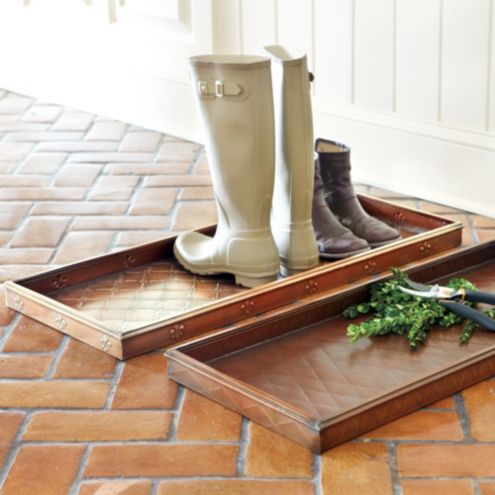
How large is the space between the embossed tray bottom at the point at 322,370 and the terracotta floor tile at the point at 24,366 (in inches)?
10.6

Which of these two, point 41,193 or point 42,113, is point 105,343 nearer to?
point 41,193

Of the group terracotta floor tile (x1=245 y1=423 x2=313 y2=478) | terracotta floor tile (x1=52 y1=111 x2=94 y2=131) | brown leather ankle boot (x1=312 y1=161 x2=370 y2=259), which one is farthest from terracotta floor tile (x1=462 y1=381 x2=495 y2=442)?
Answer: terracotta floor tile (x1=52 y1=111 x2=94 y2=131)

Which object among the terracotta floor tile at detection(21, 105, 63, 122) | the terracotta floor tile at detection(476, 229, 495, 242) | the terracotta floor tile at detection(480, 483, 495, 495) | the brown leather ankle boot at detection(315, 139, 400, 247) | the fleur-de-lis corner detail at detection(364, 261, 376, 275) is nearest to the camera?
the terracotta floor tile at detection(480, 483, 495, 495)

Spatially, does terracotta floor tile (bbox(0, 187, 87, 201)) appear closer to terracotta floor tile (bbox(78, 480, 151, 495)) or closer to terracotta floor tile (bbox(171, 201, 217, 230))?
terracotta floor tile (bbox(171, 201, 217, 230))

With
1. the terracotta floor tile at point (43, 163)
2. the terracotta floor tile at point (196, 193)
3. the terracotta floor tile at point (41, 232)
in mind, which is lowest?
the terracotta floor tile at point (41, 232)

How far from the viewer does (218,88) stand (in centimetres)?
228

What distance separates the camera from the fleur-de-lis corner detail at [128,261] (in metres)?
2.53

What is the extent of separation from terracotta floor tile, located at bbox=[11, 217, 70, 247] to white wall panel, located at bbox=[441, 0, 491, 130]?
1074 millimetres

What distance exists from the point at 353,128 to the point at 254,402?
1469 millimetres

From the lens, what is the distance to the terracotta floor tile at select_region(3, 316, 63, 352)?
2.21 m

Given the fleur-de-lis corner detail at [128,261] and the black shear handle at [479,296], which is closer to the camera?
the black shear handle at [479,296]

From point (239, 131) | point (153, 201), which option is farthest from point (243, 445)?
point (153, 201)

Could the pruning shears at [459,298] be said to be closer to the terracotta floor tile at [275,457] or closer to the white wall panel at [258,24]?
the terracotta floor tile at [275,457]

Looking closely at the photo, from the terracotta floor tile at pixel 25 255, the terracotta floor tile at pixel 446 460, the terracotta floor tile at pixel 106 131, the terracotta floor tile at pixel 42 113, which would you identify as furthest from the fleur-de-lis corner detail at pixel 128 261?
the terracotta floor tile at pixel 42 113
